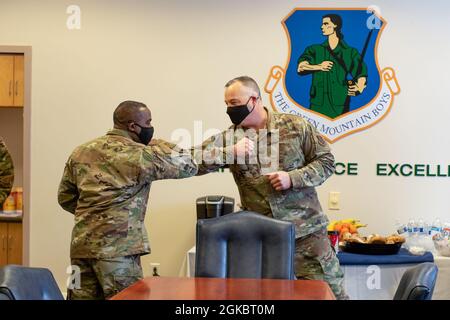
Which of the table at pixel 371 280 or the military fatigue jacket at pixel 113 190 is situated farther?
the table at pixel 371 280

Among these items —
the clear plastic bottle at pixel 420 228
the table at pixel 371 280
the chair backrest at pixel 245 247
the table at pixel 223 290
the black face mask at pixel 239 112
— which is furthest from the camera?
the clear plastic bottle at pixel 420 228

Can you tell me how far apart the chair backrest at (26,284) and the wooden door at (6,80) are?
3476 mm

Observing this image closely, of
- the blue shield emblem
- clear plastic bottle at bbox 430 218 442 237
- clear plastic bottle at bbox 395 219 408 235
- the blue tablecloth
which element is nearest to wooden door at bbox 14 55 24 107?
the blue shield emblem

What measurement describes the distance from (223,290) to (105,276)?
79 centimetres

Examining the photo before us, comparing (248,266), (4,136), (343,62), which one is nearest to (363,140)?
(343,62)

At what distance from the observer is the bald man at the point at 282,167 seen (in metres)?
3.05

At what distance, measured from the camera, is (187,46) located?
4.97 m

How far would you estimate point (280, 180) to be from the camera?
9.63 feet

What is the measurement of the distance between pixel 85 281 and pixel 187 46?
2.54 m

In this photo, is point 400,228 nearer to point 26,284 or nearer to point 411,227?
point 411,227

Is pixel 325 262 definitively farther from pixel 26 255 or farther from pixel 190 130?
pixel 26 255

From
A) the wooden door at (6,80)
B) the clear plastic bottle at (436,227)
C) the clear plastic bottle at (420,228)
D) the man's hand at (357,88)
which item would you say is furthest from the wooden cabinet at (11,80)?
the clear plastic bottle at (436,227)

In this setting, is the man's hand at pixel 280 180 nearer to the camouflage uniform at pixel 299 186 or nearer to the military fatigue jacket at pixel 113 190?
the camouflage uniform at pixel 299 186

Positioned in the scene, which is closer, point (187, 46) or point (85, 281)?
point (85, 281)
